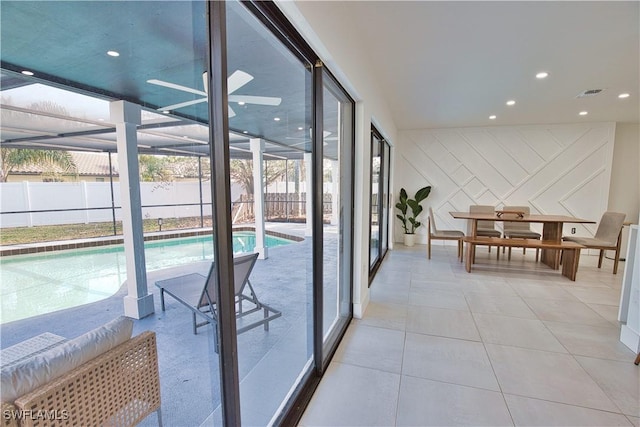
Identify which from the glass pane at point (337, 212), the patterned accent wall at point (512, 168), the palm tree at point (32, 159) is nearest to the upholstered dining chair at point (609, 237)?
the patterned accent wall at point (512, 168)

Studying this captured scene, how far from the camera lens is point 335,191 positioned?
261 cm

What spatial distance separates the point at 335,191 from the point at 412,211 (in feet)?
15.7

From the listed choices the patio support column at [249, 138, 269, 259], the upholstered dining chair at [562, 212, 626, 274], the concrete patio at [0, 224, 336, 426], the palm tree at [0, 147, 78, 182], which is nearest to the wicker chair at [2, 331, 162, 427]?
the concrete patio at [0, 224, 336, 426]

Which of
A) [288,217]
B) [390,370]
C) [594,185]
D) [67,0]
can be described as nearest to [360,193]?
[288,217]

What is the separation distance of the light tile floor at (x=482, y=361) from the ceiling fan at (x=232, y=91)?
1797 millimetres

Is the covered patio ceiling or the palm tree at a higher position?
the covered patio ceiling

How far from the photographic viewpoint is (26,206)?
2.31 feet

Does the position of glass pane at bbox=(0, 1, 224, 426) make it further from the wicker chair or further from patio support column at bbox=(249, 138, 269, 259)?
patio support column at bbox=(249, 138, 269, 259)

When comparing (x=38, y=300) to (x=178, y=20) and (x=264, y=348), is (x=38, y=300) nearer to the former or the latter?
(x=178, y=20)

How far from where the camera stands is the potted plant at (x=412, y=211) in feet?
21.7

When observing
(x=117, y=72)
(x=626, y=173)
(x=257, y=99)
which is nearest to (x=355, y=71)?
(x=257, y=99)

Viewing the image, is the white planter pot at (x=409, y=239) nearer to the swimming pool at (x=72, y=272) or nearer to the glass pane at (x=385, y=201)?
the glass pane at (x=385, y=201)

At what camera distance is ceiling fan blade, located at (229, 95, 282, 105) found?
4.45 feet

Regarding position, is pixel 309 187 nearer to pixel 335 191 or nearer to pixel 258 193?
pixel 258 193
